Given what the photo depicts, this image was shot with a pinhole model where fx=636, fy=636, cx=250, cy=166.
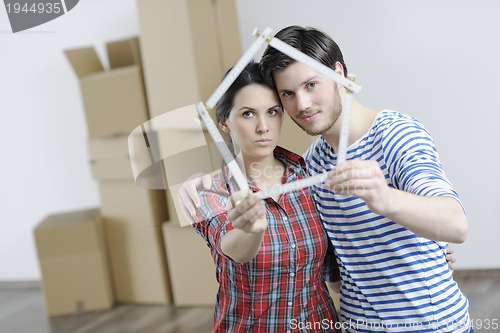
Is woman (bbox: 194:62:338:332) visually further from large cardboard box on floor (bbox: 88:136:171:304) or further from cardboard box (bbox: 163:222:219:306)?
large cardboard box on floor (bbox: 88:136:171:304)

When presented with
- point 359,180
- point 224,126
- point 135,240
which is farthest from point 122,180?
point 359,180

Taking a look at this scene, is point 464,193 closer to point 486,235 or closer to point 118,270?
point 486,235

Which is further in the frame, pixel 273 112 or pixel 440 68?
pixel 440 68

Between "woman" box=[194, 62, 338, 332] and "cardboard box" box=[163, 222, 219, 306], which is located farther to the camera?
"cardboard box" box=[163, 222, 219, 306]

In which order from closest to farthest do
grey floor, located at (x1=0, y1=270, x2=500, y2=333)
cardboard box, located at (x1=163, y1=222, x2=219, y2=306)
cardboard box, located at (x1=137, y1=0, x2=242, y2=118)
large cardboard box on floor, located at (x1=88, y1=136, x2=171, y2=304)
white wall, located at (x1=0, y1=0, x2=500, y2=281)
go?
1. white wall, located at (x1=0, y1=0, x2=500, y2=281)
2. grey floor, located at (x1=0, y1=270, x2=500, y2=333)
3. cardboard box, located at (x1=137, y1=0, x2=242, y2=118)
4. cardboard box, located at (x1=163, y1=222, x2=219, y2=306)
5. large cardboard box on floor, located at (x1=88, y1=136, x2=171, y2=304)

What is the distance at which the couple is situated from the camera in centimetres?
80

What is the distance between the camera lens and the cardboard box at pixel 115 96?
2250mm

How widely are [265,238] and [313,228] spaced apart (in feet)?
0.25

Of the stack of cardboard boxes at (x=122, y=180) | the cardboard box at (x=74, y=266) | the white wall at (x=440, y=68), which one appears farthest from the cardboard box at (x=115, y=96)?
the white wall at (x=440, y=68)

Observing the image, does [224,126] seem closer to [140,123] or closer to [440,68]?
[440,68]

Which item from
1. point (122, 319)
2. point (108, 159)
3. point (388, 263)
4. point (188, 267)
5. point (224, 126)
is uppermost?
point (224, 126)

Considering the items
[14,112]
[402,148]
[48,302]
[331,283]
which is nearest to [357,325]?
[331,283]

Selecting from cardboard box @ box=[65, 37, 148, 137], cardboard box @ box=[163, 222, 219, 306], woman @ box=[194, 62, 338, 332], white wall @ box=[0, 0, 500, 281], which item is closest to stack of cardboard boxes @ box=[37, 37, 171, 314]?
cardboard box @ box=[65, 37, 148, 137]

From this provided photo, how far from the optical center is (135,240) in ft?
7.91
